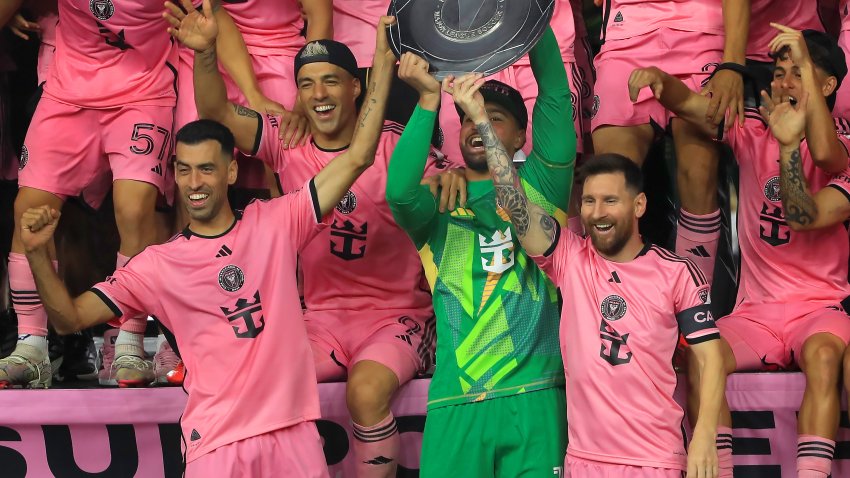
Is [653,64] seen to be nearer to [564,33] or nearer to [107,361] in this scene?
[564,33]

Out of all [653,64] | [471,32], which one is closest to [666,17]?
[653,64]

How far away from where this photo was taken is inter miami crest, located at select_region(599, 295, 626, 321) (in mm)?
4180

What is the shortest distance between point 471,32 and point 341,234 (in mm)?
1187

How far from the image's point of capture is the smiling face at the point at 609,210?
13.8 ft

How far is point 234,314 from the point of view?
14.2 feet

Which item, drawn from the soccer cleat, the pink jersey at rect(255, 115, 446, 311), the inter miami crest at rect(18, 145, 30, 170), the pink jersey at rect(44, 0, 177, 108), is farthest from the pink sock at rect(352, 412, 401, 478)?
the inter miami crest at rect(18, 145, 30, 170)

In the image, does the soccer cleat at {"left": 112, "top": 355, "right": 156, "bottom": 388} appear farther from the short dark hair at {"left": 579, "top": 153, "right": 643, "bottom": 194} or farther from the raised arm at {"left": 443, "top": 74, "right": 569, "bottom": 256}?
the short dark hair at {"left": 579, "top": 153, "right": 643, "bottom": 194}

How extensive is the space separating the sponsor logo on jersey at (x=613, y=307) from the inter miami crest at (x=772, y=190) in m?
1.21

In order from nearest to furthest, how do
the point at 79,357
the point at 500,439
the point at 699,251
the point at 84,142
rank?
the point at 500,439 < the point at 699,251 < the point at 84,142 < the point at 79,357

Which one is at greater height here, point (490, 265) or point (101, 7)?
point (101, 7)

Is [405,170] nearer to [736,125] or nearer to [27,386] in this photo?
[736,125]

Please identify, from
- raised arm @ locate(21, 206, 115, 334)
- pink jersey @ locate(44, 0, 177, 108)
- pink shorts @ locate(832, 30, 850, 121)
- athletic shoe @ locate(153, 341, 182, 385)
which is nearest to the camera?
raised arm @ locate(21, 206, 115, 334)

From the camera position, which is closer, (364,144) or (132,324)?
(364,144)

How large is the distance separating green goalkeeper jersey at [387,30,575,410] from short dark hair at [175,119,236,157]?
0.62 metres
